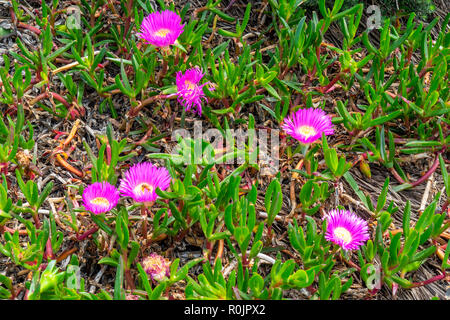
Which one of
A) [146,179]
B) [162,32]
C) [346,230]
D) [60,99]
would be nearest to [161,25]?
[162,32]

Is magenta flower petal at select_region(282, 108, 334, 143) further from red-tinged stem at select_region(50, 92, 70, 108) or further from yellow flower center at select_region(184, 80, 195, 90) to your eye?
red-tinged stem at select_region(50, 92, 70, 108)

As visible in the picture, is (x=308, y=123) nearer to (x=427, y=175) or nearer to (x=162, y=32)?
(x=427, y=175)

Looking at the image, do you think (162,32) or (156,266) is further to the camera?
(162,32)

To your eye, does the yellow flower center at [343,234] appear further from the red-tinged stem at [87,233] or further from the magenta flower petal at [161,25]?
the magenta flower petal at [161,25]

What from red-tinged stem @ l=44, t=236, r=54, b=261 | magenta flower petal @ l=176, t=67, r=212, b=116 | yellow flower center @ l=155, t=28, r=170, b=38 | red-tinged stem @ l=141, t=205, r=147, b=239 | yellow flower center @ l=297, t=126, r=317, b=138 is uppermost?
yellow flower center @ l=155, t=28, r=170, b=38

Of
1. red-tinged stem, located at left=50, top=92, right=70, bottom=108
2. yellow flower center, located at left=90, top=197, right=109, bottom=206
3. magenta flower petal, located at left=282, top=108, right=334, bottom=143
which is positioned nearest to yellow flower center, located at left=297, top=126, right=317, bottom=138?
magenta flower petal, located at left=282, top=108, right=334, bottom=143

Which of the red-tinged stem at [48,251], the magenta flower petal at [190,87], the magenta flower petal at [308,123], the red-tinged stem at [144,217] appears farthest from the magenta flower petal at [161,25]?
the red-tinged stem at [48,251]

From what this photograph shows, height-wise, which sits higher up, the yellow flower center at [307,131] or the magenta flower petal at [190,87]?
the magenta flower petal at [190,87]
